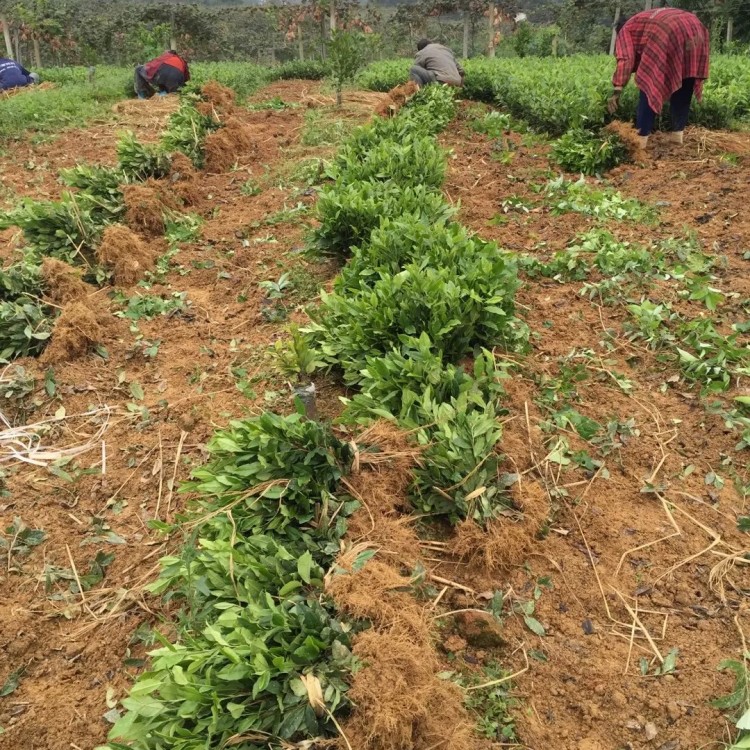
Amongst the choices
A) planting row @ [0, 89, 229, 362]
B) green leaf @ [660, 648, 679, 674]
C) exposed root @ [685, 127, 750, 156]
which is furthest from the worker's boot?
green leaf @ [660, 648, 679, 674]

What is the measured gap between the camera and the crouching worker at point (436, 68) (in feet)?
35.7

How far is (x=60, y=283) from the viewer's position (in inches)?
184

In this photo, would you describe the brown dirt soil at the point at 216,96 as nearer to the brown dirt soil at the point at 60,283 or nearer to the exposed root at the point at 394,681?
the brown dirt soil at the point at 60,283

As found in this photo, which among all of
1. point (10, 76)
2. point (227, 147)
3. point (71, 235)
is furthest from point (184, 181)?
point (10, 76)

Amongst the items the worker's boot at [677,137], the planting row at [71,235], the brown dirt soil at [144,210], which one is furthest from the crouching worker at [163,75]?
the worker's boot at [677,137]

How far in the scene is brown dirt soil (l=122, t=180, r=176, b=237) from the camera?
5914mm

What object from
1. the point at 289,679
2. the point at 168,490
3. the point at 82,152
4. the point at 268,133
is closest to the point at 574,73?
the point at 268,133

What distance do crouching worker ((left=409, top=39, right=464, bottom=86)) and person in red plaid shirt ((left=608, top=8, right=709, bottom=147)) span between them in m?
4.76

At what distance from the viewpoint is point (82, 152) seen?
9.27 metres

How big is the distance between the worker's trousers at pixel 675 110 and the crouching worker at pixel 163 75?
10971mm

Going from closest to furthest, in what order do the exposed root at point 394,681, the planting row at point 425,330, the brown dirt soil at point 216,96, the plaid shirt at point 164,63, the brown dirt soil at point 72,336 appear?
1. the exposed root at point 394,681
2. the planting row at point 425,330
3. the brown dirt soil at point 72,336
4. the brown dirt soil at point 216,96
5. the plaid shirt at point 164,63

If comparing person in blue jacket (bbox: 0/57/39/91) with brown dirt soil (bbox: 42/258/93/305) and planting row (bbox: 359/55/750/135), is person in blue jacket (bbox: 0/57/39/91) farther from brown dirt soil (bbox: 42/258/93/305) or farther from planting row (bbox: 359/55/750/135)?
brown dirt soil (bbox: 42/258/93/305)

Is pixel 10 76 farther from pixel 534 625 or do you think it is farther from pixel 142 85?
pixel 534 625

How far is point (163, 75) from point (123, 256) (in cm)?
1089
